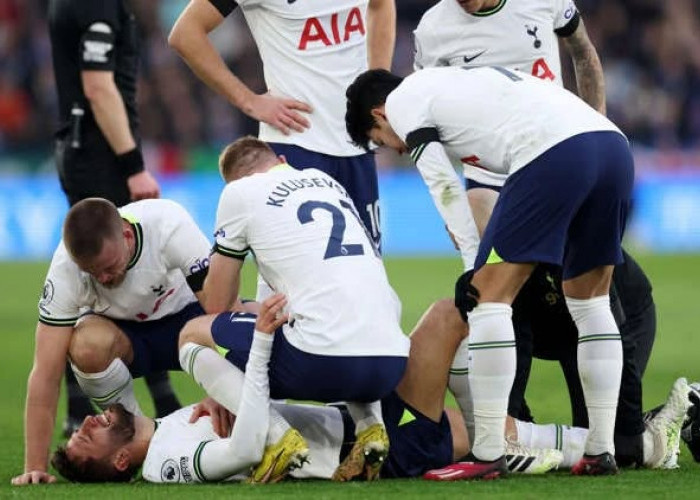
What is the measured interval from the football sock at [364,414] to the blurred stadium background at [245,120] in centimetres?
1285

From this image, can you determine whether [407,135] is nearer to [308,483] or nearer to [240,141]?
[240,141]

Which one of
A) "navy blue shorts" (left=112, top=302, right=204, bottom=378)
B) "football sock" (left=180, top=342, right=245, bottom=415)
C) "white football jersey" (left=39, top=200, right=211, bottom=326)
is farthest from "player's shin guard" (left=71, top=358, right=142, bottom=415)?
"football sock" (left=180, top=342, right=245, bottom=415)

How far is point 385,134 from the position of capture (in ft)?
20.7

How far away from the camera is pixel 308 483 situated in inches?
234

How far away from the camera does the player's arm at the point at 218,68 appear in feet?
24.0

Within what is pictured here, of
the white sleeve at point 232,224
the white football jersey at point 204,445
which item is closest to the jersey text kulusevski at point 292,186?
the white sleeve at point 232,224

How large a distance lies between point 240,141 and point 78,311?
3.20 ft

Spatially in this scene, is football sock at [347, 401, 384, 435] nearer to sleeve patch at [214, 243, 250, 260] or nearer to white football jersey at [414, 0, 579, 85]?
sleeve patch at [214, 243, 250, 260]

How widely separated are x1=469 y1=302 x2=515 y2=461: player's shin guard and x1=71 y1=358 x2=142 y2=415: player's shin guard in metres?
1.66

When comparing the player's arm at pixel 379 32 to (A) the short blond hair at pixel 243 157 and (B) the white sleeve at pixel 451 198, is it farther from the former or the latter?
(B) the white sleeve at pixel 451 198

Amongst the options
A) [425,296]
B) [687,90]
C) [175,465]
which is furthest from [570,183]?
[687,90]

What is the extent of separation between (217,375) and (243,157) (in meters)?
0.94

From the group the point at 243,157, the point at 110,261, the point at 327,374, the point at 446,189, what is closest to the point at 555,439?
the point at 327,374

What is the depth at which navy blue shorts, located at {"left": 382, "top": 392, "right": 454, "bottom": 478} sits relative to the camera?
20.0 feet
